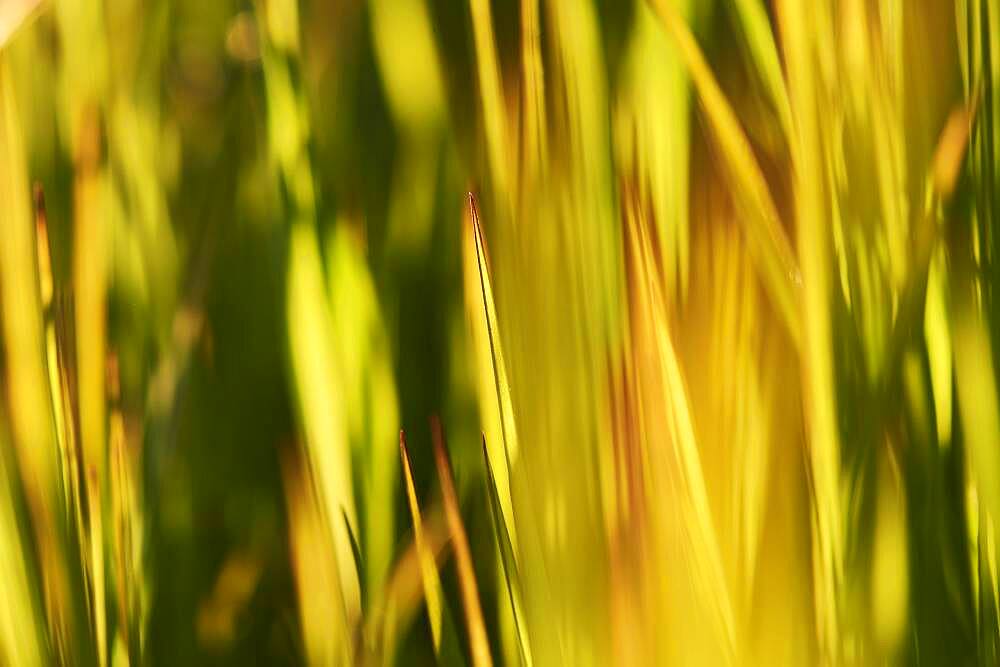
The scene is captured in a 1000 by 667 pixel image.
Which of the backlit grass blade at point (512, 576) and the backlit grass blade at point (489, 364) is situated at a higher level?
the backlit grass blade at point (489, 364)

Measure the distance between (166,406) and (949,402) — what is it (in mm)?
359

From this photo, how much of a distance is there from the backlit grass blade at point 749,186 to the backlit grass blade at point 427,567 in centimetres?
17

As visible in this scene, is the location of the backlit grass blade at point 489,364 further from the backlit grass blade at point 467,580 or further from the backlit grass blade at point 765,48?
the backlit grass blade at point 765,48

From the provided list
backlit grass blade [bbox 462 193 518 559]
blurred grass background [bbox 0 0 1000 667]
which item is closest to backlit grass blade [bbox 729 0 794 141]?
blurred grass background [bbox 0 0 1000 667]

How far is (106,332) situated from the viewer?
0.40 m

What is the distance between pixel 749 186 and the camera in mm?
360

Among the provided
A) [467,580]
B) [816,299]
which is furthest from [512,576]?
[816,299]

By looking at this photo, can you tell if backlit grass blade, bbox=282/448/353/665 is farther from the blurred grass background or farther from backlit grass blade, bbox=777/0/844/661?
backlit grass blade, bbox=777/0/844/661

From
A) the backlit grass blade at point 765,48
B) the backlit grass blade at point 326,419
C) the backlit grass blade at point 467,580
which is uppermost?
the backlit grass blade at point 765,48

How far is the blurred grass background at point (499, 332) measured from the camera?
36 centimetres

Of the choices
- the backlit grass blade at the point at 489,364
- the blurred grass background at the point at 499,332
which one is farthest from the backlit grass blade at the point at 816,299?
the backlit grass blade at the point at 489,364

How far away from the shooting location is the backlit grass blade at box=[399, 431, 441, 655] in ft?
1.20

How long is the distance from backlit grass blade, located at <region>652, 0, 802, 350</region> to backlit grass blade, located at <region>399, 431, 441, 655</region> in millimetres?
173

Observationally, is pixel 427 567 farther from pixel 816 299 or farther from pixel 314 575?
pixel 816 299
